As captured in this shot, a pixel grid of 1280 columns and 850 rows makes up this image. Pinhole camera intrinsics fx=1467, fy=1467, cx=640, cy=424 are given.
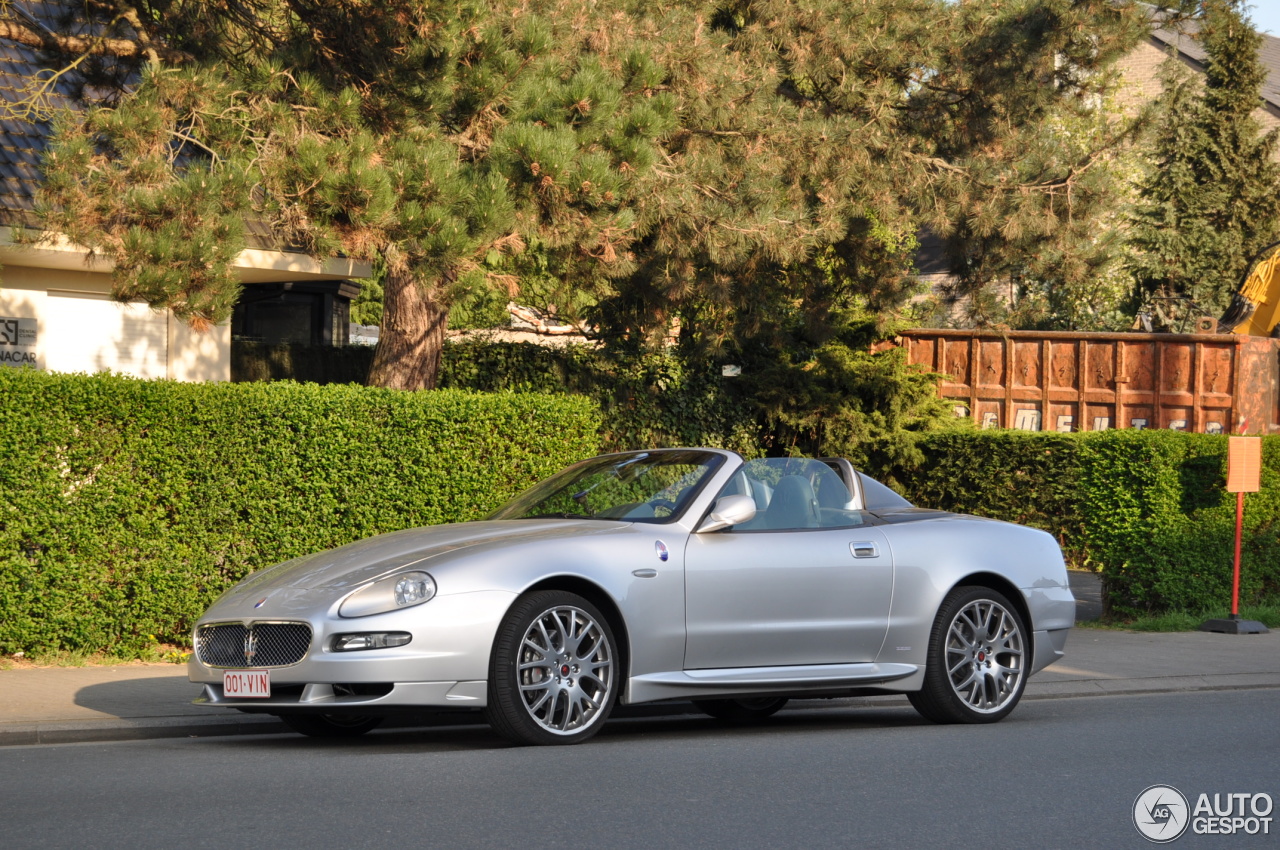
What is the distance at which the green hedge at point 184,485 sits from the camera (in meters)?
10.1

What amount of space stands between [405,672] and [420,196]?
4744 millimetres

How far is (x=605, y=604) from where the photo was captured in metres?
7.36

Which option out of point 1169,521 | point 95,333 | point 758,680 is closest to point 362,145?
point 758,680

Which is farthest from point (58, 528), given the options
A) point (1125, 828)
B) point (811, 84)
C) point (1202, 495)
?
point (1202, 495)

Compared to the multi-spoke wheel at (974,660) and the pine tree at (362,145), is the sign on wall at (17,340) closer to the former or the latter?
the pine tree at (362,145)

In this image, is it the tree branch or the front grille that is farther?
the tree branch

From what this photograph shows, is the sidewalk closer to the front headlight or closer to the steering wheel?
the steering wheel

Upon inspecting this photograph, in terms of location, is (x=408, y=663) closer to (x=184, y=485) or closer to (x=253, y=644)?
(x=253, y=644)

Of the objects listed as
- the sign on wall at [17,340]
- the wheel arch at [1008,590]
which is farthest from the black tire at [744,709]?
the sign on wall at [17,340]

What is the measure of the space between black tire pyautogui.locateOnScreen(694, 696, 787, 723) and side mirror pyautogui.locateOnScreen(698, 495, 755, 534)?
1.57 metres

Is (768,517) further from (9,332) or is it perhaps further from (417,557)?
(9,332)

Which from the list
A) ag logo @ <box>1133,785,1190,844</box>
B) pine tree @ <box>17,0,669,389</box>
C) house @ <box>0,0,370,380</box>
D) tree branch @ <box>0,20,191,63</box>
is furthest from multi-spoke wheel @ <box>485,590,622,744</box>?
house @ <box>0,0,370,380</box>

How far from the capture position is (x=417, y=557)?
283 inches

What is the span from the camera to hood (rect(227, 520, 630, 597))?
715cm
